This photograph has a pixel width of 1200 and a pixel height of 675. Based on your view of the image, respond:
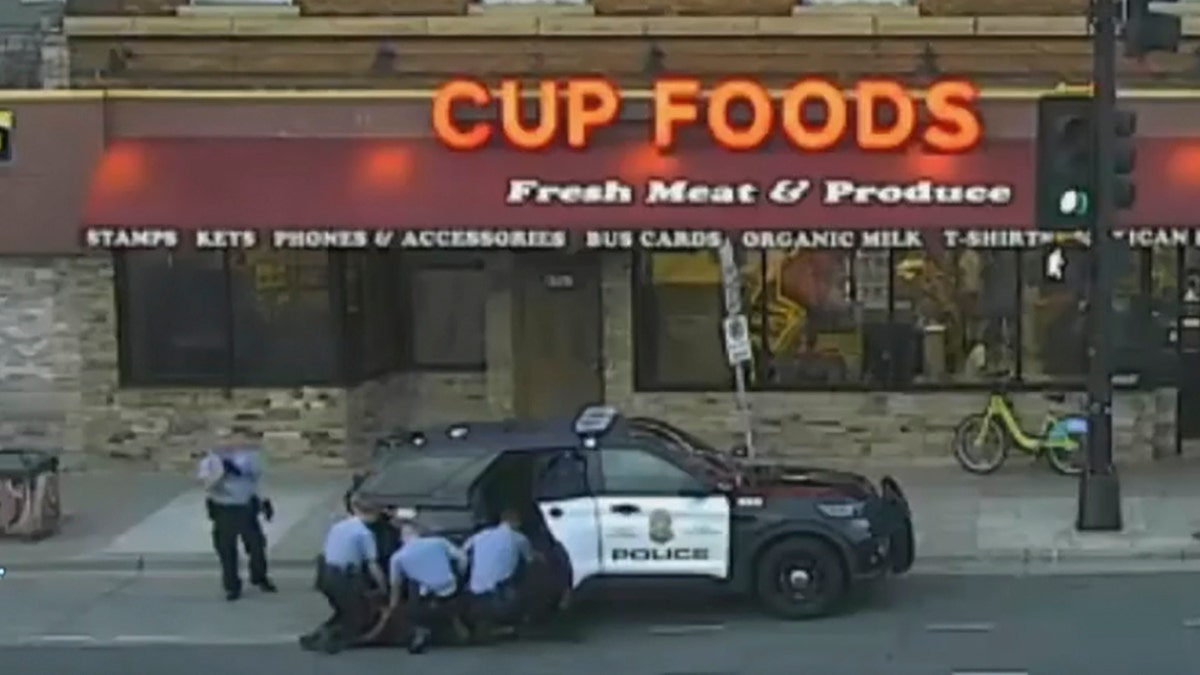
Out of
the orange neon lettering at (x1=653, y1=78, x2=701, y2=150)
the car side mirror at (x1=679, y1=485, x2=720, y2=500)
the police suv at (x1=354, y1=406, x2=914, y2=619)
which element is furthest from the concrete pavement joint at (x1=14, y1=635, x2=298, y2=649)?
the orange neon lettering at (x1=653, y1=78, x2=701, y2=150)

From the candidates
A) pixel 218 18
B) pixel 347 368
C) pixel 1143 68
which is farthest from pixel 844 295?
pixel 218 18

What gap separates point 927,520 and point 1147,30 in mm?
5059

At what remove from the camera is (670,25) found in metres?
20.5

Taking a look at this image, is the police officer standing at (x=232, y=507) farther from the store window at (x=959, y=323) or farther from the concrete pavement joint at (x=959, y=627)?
the store window at (x=959, y=323)

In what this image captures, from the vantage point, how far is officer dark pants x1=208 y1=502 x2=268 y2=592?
50.1 ft

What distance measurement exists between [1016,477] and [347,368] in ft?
24.7

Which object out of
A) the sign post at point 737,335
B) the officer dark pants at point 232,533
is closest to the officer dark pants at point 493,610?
the officer dark pants at point 232,533

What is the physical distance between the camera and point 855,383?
20844 mm

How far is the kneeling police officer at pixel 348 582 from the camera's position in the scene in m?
13.4

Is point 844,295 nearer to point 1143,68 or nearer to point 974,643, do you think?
point 1143,68

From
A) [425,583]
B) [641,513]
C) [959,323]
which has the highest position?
[959,323]

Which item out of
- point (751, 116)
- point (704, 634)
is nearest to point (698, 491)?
point (704, 634)

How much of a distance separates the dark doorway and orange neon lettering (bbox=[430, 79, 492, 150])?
211 centimetres

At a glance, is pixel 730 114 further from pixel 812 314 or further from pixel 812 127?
pixel 812 314
